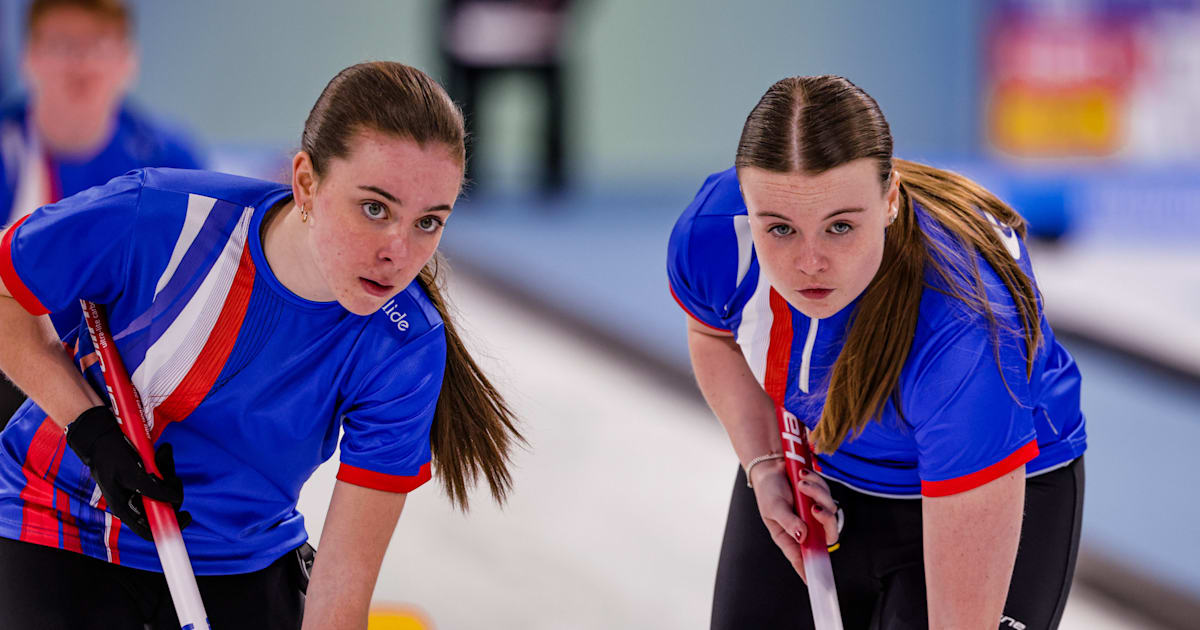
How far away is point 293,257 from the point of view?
1625 mm

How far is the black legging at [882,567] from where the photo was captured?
5.94 feet

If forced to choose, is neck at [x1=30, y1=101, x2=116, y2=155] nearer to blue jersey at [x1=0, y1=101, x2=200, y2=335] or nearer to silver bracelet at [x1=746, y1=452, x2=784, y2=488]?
blue jersey at [x1=0, y1=101, x2=200, y2=335]

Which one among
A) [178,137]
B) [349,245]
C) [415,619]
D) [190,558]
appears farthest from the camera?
[178,137]

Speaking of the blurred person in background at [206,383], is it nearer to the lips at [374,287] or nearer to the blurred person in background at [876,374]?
the lips at [374,287]

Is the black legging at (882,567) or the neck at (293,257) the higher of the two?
the neck at (293,257)

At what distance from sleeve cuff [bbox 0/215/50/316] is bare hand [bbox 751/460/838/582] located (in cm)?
98

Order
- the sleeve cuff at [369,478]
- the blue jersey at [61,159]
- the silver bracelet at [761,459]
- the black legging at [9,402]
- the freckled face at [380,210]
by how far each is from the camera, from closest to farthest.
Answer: the freckled face at [380,210] → the sleeve cuff at [369,478] → the silver bracelet at [761,459] → the black legging at [9,402] → the blue jersey at [61,159]

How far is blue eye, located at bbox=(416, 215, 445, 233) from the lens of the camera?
152 cm

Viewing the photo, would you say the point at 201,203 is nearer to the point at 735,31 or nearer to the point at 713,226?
the point at 713,226

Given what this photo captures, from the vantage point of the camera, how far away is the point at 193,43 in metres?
7.79

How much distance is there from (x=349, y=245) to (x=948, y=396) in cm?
71

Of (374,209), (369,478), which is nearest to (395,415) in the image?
(369,478)

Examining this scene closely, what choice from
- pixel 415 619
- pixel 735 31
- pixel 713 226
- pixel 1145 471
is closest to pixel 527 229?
pixel 735 31

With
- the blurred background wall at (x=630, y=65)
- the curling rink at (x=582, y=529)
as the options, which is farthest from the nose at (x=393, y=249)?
the blurred background wall at (x=630, y=65)
